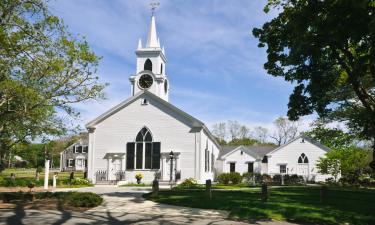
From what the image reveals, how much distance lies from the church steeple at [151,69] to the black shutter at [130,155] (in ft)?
22.9

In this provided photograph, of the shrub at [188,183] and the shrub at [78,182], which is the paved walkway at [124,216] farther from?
the shrub at [78,182]

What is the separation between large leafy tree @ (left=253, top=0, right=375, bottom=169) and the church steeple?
23.2 metres

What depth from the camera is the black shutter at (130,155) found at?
120ft

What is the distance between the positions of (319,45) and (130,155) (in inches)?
924

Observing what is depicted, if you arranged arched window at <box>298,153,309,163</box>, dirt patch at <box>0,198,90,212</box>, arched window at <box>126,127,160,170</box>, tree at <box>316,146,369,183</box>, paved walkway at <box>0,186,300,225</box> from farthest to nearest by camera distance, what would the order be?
1. arched window at <box>298,153,309,163</box>
2. tree at <box>316,146,369,183</box>
3. arched window at <box>126,127,160,170</box>
4. dirt patch at <box>0,198,90,212</box>
5. paved walkway at <box>0,186,300,225</box>

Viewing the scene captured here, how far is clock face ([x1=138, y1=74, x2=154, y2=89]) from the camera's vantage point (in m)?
41.8

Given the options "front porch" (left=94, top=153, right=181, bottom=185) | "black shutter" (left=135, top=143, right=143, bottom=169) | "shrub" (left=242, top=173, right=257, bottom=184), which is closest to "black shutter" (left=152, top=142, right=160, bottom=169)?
"front porch" (left=94, top=153, right=181, bottom=185)

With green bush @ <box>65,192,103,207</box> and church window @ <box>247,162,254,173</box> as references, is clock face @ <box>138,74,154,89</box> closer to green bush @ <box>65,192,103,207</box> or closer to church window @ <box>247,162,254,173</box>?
church window @ <box>247,162,254,173</box>

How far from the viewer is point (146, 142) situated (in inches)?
1431

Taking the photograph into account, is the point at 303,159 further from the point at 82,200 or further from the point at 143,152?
the point at 82,200

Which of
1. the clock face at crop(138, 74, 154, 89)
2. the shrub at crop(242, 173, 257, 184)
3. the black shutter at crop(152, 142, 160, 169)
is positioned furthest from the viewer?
the shrub at crop(242, 173, 257, 184)

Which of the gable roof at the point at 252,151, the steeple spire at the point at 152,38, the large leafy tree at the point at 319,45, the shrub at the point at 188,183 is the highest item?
the steeple spire at the point at 152,38

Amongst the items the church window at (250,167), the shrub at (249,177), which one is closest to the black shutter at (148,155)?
the shrub at (249,177)

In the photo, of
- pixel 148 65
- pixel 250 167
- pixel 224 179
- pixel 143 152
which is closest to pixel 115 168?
pixel 143 152
